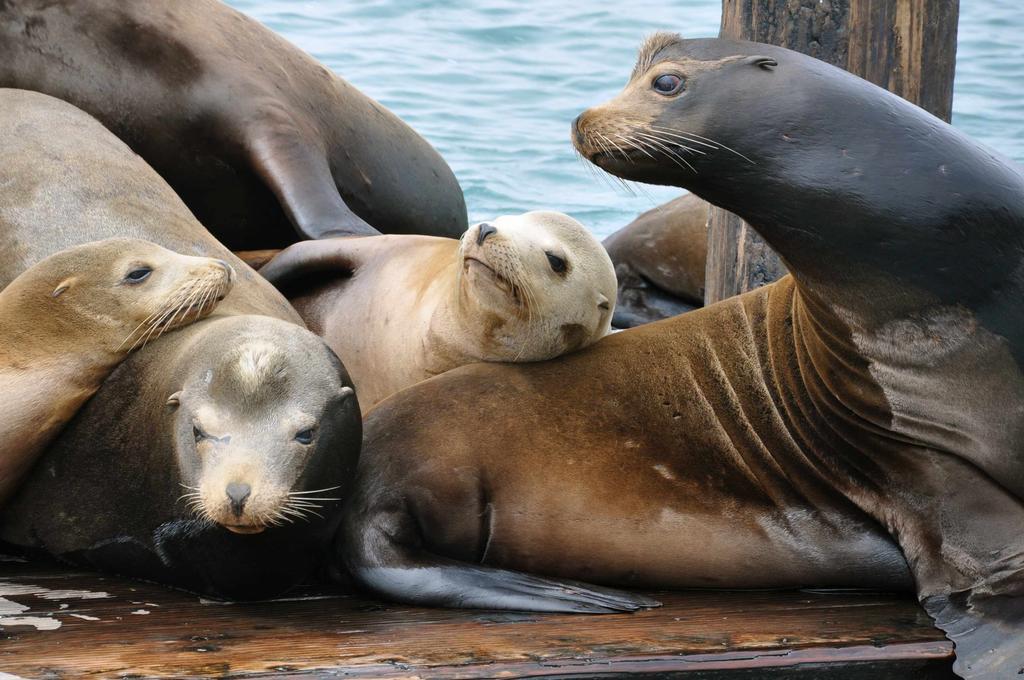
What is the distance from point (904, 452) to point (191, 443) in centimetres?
150

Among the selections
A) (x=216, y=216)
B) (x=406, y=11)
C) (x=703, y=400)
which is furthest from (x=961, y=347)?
(x=406, y=11)

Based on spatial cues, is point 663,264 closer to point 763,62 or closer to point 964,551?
point 763,62

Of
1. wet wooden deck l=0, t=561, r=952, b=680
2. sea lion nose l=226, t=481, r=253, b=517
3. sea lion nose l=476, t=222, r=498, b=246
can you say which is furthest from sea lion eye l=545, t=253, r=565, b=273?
sea lion nose l=226, t=481, r=253, b=517

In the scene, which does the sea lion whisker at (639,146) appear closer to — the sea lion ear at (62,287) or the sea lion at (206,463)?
the sea lion at (206,463)

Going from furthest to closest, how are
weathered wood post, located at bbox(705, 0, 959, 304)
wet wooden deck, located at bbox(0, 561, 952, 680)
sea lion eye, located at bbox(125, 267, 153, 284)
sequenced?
weathered wood post, located at bbox(705, 0, 959, 304) < sea lion eye, located at bbox(125, 267, 153, 284) < wet wooden deck, located at bbox(0, 561, 952, 680)

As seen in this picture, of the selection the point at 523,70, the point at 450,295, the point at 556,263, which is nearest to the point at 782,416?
the point at 556,263

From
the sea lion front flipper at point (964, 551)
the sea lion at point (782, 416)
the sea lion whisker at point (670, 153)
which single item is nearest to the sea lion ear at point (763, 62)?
the sea lion at point (782, 416)

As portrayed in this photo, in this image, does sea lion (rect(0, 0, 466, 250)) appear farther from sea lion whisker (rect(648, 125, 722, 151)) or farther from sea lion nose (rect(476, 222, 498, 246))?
sea lion whisker (rect(648, 125, 722, 151))

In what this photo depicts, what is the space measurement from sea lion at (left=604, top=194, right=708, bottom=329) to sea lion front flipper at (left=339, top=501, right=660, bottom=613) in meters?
4.12

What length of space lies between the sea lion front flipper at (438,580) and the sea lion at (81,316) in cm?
69

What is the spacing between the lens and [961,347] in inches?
122

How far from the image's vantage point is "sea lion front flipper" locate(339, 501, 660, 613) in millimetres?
3168

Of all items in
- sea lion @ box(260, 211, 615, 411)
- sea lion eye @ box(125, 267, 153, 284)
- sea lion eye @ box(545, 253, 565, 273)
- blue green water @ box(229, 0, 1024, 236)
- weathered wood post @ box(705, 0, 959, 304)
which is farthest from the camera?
blue green water @ box(229, 0, 1024, 236)

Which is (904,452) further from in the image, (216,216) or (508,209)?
(508,209)
